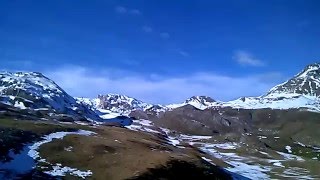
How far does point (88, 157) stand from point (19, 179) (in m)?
20.5

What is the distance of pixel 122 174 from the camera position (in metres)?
66.4

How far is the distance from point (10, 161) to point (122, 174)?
20.3 metres

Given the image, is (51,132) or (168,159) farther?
(51,132)

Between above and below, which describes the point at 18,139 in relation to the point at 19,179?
above

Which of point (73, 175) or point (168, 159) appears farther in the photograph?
point (168, 159)

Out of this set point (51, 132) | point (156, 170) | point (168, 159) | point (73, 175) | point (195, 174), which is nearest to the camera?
point (73, 175)

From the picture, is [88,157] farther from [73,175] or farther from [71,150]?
[73,175]

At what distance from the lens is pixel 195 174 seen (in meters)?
76.9

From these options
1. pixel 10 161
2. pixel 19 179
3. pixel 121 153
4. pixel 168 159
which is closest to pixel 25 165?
pixel 10 161

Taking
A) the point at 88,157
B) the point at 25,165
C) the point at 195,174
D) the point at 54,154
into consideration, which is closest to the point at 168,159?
the point at 195,174

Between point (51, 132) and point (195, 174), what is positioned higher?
point (51, 132)

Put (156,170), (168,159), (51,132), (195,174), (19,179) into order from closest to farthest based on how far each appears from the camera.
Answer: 1. (19,179)
2. (156,170)
3. (195,174)
4. (168,159)
5. (51,132)

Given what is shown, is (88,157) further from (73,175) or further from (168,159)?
(168,159)

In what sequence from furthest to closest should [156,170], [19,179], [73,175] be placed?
1. [156,170]
2. [73,175]
3. [19,179]
